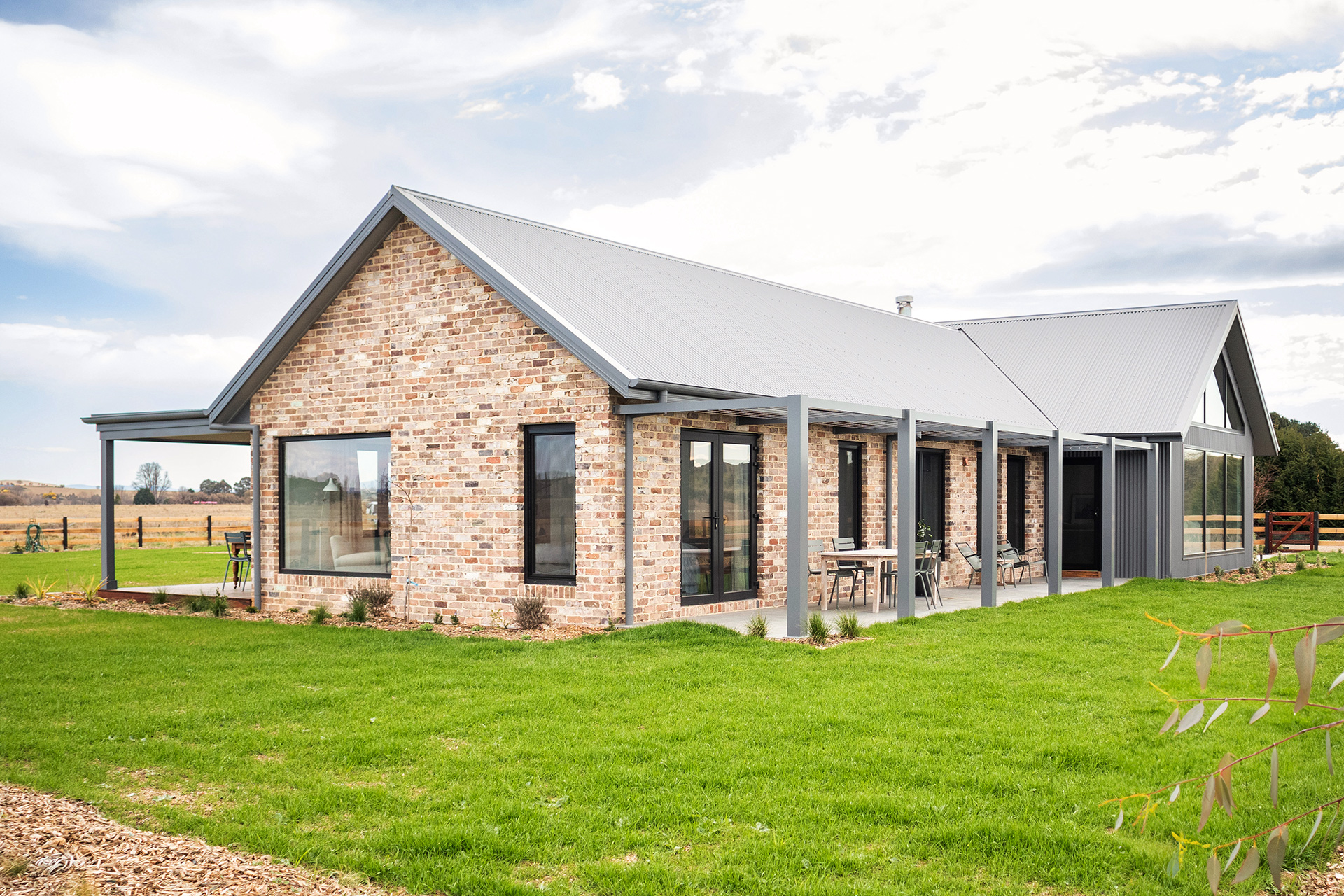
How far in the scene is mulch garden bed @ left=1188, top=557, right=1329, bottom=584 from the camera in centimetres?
1897

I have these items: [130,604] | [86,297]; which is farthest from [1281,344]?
[86,297]

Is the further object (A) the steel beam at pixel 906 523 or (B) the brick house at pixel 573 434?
(A) the steel beam at pixel 906 523

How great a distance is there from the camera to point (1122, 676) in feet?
28.3

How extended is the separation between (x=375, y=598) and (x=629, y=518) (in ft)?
12.1

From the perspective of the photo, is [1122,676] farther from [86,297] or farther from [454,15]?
[86,297]

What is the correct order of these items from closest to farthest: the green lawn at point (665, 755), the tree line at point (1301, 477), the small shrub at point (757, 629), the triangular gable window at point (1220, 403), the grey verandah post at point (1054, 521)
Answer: the green lawn at point (665, 755) < the small shrub at point (757, 629) < the grey verandah post at point (1054, 521) < the triangular gable window at point (1220, 403) < the tree line at point (1301, 477)

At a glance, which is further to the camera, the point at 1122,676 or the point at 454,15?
the point at 454,15

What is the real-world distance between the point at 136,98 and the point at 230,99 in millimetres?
1633

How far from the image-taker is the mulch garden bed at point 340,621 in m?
11.1

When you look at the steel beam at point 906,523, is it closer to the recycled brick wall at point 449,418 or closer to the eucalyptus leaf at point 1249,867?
the recycled brick wall at point 449,418

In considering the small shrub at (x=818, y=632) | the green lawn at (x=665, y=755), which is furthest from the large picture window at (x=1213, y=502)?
the small shrub at (x=818, y=632)

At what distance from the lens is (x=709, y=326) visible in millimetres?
13922

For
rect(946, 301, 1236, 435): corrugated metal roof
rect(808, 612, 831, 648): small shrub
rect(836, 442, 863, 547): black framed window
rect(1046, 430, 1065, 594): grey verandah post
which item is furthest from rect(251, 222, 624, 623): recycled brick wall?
rect(946, 301, 1236, 435): corrugated metal roof

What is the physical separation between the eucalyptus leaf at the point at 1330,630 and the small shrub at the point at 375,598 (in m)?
12.1
